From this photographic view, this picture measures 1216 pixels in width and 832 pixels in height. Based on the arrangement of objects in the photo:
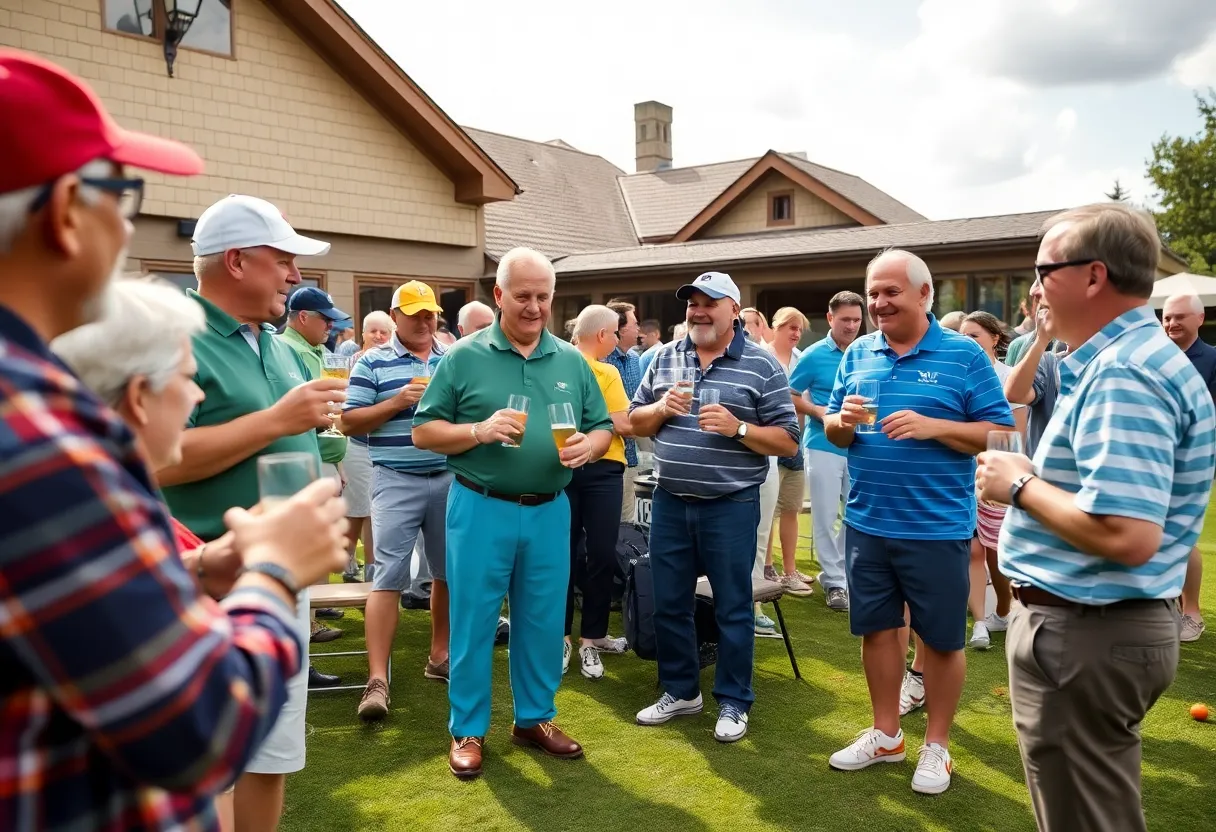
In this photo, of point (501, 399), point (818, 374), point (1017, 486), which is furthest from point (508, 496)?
point (818, 374)

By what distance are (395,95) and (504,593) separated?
11620 millimetres

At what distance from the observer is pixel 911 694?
5.21 meters

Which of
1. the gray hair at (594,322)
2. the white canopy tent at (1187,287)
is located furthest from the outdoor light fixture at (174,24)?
the white canopy tent at (1187,287)

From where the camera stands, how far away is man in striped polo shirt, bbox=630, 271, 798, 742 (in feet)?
15.8

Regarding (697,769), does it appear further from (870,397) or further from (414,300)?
(414,300)

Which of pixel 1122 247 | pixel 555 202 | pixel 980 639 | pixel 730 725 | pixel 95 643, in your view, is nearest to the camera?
pixel 95 643

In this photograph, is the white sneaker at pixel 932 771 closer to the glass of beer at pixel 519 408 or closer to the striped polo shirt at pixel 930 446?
the striped polo shirt at pixel 930 446

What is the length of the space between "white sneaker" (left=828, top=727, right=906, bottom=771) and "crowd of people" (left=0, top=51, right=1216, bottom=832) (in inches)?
0.6

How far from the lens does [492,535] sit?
171 inches

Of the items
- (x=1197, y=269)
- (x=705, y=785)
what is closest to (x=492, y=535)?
(x=705, y=785)

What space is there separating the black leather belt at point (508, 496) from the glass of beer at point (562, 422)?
316 mm

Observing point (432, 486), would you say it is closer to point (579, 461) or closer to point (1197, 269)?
point (579, 461)

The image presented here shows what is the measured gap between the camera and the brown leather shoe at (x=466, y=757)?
4.31 metres

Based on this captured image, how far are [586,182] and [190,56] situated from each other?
1490 centimetres
